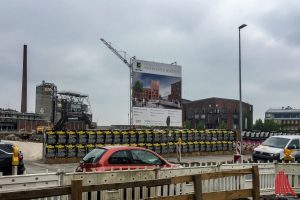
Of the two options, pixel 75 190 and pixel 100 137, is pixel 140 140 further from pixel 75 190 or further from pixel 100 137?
pixel 75 190

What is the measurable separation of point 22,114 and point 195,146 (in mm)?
85655

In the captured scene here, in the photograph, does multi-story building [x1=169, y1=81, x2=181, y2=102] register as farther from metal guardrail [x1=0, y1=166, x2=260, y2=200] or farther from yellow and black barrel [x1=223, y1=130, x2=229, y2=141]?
metal guardrail [x1=0, y1=166, x2=260, y2=200]

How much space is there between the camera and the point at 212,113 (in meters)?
155

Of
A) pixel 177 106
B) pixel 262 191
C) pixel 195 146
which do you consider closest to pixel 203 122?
pixel 177 106

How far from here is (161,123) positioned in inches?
2025

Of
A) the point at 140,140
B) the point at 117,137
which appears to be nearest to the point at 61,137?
the point at 117,137

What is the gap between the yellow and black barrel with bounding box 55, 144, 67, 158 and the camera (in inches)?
1025

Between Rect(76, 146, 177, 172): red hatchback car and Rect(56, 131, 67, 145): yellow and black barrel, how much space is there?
13.0 m

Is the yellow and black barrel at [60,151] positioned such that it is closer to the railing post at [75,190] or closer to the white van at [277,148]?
the white van at [277,148]

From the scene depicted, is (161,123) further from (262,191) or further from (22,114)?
(22,114)

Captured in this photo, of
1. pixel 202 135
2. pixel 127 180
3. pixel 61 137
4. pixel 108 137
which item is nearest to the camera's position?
pixel 127 180

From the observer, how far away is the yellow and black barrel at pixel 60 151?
26.0 m

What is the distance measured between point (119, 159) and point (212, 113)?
144 meters

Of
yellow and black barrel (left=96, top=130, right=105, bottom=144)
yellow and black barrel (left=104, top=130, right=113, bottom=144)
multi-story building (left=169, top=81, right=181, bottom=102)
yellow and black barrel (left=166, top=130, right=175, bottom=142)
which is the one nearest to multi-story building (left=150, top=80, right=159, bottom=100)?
multi-story building (left=169, top=81, right=181, bottom=102)
